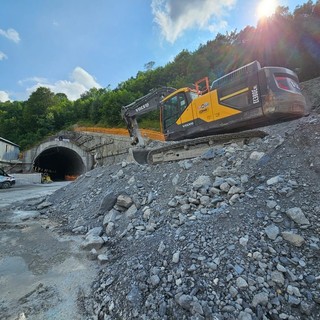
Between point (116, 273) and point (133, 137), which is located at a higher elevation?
point (133, 137)

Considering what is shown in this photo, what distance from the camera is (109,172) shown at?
309 inches

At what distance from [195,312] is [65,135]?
104 feet

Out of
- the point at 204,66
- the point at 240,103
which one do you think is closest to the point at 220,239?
the point at 240,103

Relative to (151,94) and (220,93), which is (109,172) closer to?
(151,94)

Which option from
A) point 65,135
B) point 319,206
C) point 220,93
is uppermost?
point 65,135

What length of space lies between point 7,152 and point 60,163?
29.0 feet

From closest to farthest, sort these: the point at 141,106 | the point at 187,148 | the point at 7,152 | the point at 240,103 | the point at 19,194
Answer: the point at 240,103 → the point at 187,148 → the point at 141,106 → the point at 19,194 → the point at 7,152

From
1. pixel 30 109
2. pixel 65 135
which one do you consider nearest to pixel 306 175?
pixel 65 135

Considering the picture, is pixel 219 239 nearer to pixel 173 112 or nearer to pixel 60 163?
pixel 173 112

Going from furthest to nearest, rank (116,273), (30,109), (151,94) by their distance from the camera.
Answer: (30,109)
(151,94)
(116,273)

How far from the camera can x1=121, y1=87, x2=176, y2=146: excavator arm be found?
8719mm

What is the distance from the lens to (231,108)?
233 inches

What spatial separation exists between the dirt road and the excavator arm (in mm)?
5064

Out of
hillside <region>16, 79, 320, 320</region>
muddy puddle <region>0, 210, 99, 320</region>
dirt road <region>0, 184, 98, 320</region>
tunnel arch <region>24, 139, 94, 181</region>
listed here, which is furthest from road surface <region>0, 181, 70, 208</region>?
tunnel arch <region>24, 139, 94, 181</region>
